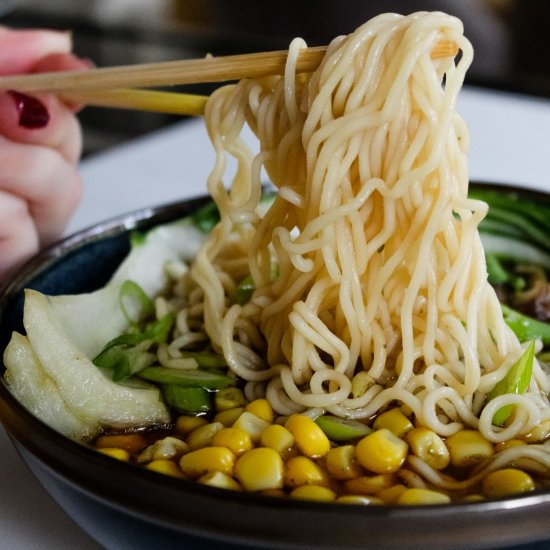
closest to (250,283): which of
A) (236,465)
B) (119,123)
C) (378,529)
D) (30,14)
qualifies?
(236,465)

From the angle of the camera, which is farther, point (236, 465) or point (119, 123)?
point (119, 123)

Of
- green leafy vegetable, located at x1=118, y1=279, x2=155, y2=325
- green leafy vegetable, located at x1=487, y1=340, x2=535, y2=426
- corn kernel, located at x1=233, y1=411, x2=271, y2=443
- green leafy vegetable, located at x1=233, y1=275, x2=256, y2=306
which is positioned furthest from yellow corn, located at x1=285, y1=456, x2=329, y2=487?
green leafy vegetable, located at x1=118, y1=279, x2=155, y2=325

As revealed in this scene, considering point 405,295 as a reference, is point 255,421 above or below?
below

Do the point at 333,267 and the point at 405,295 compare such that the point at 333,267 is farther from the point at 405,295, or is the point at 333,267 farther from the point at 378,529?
the point at 378,529

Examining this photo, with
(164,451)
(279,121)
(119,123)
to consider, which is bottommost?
(119,123)

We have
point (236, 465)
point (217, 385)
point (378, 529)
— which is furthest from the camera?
point (217, 385)

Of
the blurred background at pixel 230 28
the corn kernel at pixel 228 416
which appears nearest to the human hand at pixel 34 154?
the corn kernel at pixel 228 416

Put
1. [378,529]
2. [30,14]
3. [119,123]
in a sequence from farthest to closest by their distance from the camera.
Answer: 1. [30,14]
2. [119,123]
3. [378,529]

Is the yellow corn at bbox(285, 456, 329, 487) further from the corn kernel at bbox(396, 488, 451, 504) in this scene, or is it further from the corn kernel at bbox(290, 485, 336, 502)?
the corn kernel at bbox(396, 488, 451, 504)
